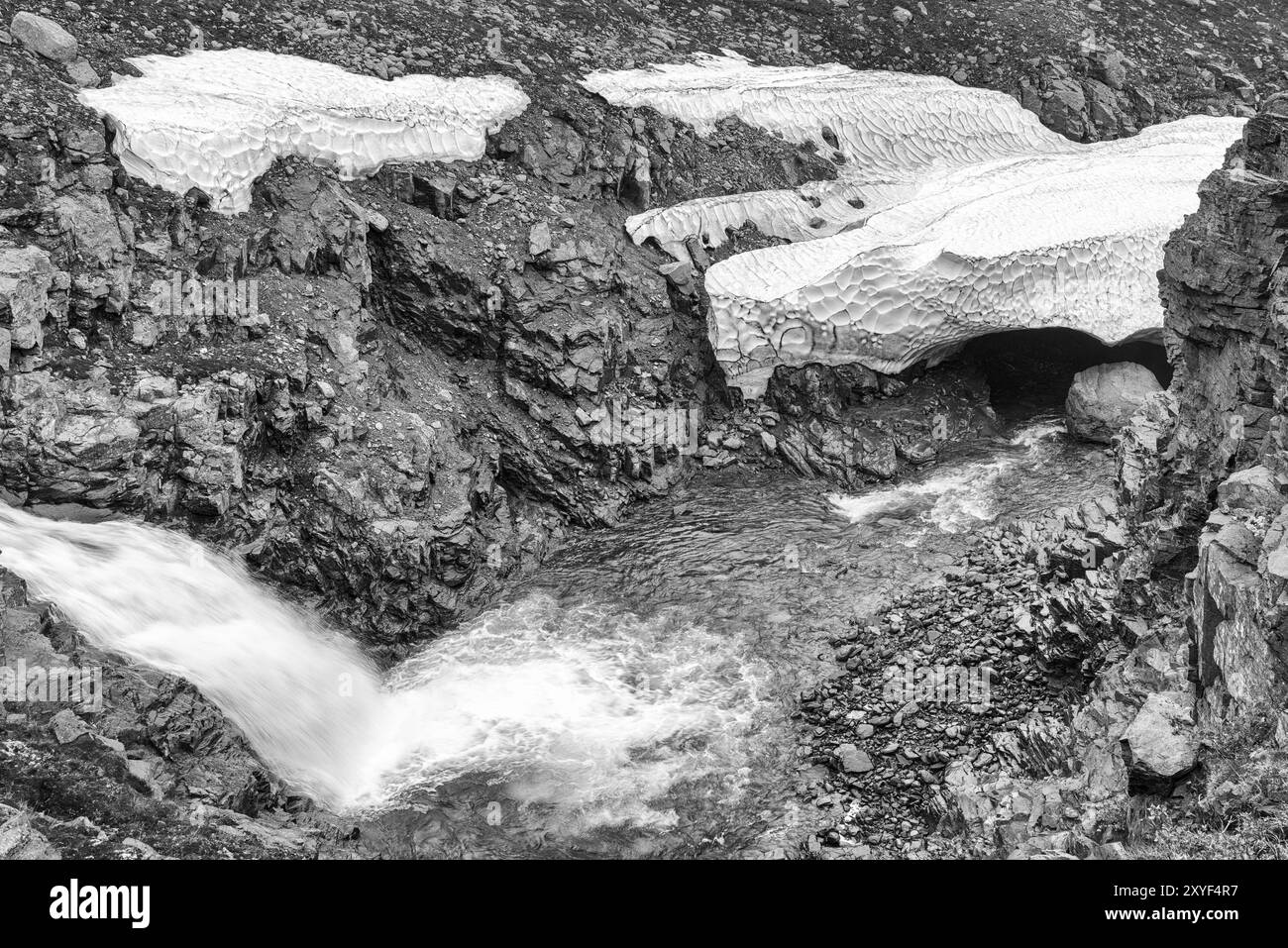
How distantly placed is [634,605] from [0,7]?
18.5 metres

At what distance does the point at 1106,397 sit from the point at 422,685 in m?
16.7

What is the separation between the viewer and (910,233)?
91.6ft

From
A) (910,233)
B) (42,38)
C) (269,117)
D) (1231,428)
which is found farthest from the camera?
(910,233)

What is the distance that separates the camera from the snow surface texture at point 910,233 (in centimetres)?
2628

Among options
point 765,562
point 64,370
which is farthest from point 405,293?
point 765,562

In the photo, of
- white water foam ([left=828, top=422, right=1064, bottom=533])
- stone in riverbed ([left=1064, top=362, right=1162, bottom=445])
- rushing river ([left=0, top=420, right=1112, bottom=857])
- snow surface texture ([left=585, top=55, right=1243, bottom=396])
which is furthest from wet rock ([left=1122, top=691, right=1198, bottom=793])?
snow surface texture ([left=585, top=55, right=1243, bottom=396])

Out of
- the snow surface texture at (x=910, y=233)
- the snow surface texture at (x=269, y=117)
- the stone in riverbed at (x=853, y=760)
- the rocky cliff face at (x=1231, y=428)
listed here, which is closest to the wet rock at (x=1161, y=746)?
the rocky cliff face at (x=1231, y=428)

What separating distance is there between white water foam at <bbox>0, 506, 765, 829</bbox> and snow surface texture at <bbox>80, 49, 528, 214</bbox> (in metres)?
8.16

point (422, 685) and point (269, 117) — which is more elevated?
point (269, 117)

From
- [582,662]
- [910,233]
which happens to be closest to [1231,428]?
[582,662]

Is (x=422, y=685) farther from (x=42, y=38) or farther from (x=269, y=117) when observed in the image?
(x=42, y=38)

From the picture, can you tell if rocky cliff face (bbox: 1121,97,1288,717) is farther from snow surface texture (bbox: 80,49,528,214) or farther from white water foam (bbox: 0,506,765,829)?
snow surface texture (bbox: 80,49,528,214)

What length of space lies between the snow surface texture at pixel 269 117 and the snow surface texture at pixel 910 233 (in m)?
4.31

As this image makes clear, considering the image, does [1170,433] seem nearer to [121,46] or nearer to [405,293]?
[405,293]
